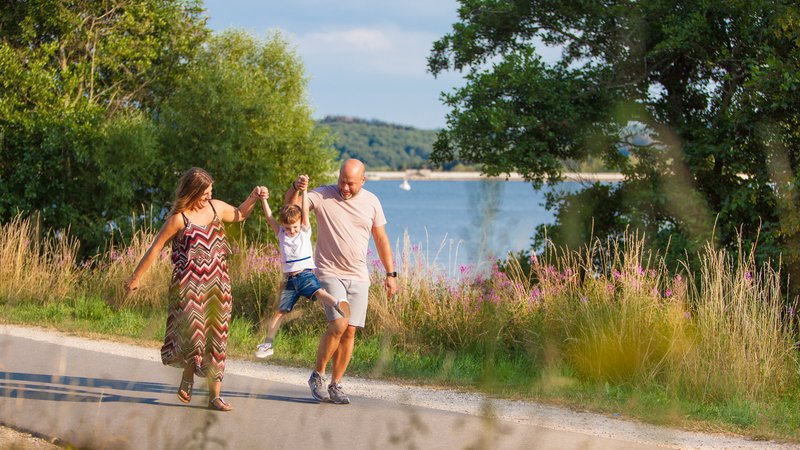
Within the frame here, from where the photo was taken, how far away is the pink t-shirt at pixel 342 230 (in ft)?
24.2

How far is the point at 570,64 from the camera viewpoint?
55.8 feet

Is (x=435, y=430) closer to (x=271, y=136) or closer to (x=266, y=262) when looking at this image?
(x=266, y=262)

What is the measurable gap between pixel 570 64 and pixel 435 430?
38.4ft

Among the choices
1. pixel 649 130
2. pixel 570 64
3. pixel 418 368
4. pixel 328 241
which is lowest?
pixel 418 368

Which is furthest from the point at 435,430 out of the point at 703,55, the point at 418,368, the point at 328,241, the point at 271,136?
the point at 271,136

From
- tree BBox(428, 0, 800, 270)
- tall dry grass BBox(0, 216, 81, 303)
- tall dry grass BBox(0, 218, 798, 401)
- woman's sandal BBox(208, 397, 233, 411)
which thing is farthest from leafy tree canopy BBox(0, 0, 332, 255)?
woman's sandal BBox(208, 397, 233, 411)

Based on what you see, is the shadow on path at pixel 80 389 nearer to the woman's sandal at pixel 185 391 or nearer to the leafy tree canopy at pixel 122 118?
the woman's sandal at pixel 185 391

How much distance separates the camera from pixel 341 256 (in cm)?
743

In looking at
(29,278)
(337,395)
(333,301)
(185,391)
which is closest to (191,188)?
(333,301)

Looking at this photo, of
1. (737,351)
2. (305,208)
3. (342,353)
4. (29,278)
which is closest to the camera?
(342,353)

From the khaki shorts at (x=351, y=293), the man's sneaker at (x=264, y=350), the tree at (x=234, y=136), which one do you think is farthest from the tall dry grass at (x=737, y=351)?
the tree at (x=234, y=136)

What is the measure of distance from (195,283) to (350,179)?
1430 mm

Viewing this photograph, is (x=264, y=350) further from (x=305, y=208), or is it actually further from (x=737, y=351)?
(x=737, y=351)

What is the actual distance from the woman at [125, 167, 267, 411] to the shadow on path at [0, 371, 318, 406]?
53 centimetres
